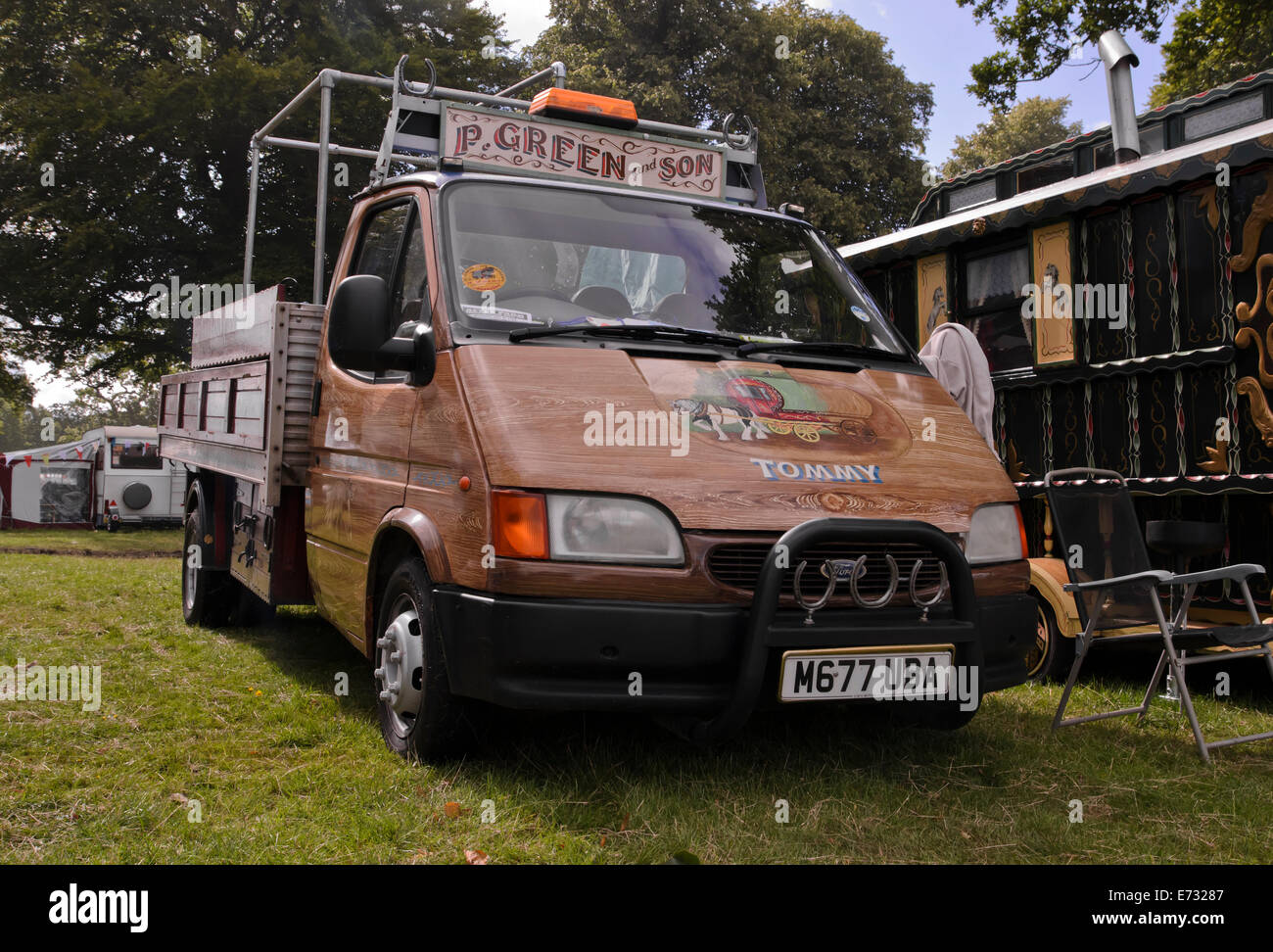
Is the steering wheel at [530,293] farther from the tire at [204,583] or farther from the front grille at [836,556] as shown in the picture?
the tire at [204,583]

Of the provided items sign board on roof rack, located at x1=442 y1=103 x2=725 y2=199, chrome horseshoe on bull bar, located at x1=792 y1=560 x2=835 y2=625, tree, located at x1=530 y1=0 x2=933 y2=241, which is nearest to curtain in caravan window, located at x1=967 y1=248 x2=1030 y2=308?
sign board on roof rack, located at x1=442 y1=103 x2=725 y2=199

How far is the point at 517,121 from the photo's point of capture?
5.48 m

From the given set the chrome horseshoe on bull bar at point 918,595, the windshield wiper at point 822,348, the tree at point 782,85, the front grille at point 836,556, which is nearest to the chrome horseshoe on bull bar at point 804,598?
the front grille at point 836,556

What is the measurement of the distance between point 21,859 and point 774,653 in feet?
7.48

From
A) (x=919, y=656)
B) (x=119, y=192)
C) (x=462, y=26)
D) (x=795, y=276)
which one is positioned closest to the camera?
(x=919, y=656)

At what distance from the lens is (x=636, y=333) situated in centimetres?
422

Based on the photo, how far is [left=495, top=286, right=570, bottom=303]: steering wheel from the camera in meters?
4.34

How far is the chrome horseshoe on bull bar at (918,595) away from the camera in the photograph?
3.75m

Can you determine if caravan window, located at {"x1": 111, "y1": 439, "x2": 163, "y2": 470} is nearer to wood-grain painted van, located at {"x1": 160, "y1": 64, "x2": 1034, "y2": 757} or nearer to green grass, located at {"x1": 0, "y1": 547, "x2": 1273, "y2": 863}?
green grass, located at {"x1": 0, "y1": 547, "x2": 1273, "y2": 863}

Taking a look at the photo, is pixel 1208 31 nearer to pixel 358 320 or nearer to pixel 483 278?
pixel 483 278

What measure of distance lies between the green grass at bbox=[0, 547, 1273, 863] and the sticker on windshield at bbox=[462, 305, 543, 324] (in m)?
1.57
